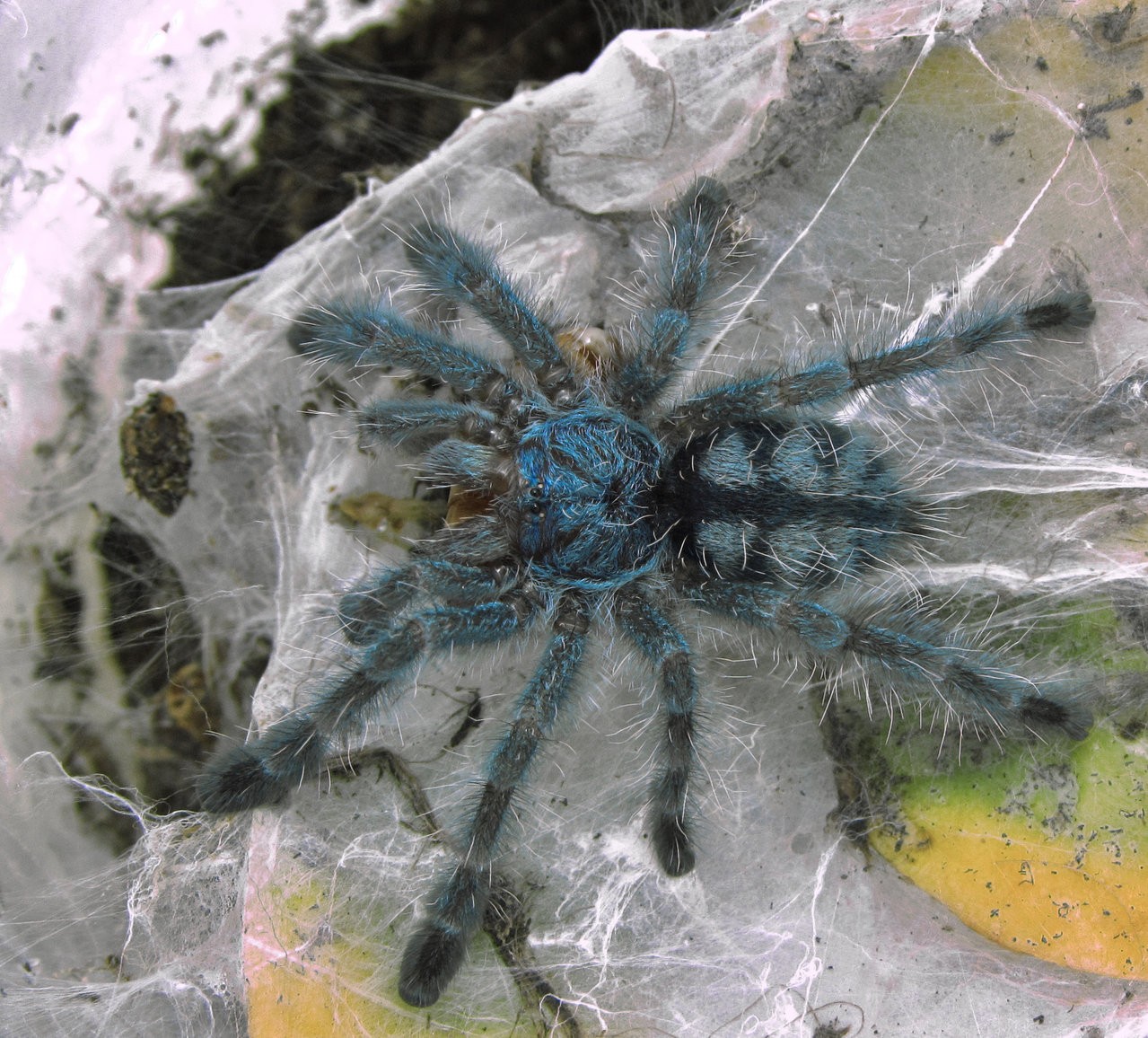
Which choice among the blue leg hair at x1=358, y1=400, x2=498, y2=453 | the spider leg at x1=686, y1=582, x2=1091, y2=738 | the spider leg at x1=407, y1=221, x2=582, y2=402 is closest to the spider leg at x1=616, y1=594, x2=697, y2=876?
the spider leg at x1=686, y1=582, x2=1091, y2=738

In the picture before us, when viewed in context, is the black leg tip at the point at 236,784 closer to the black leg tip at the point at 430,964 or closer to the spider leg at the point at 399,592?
the spider leg at the point at 399,592

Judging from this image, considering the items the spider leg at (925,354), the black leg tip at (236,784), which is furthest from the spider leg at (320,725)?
the spider leg at (925,354)

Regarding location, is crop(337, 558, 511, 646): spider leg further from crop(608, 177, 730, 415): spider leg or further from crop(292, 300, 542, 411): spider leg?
crop(608, 177, 730, 415): spider leg

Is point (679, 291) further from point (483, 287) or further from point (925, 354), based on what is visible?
point (925, 354)

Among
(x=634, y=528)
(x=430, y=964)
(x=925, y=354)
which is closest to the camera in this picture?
(x=430, y=964)

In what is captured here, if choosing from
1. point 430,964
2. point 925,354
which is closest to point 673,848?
point 430,964

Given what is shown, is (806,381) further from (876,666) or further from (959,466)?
(876,666)

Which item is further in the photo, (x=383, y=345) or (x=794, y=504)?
(x=383, y=345)
